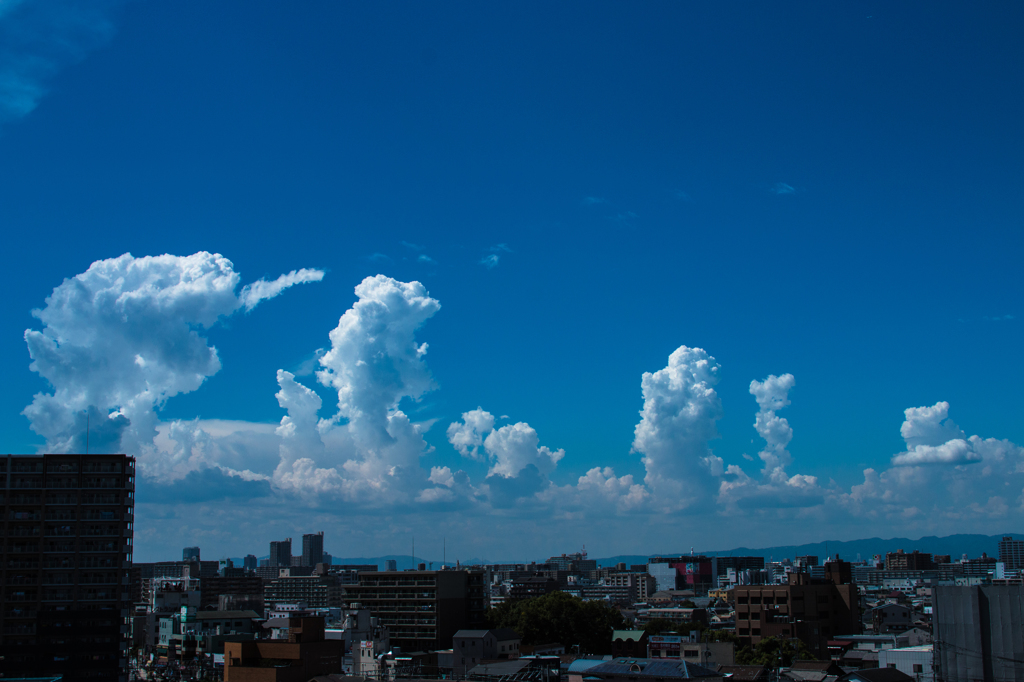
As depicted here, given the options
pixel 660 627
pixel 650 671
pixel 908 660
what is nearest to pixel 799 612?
pixel 660 627

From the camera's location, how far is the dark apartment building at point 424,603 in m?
116

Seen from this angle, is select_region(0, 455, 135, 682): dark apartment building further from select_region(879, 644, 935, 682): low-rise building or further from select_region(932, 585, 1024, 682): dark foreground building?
select_region(932, 585, 1024, 682): dark foreground building

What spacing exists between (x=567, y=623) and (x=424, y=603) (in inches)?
961

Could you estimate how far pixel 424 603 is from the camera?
117750mm

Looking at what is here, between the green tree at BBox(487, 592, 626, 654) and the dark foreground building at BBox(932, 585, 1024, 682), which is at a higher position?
the dark foreground building at BBox(932, 585, 1024, 682)

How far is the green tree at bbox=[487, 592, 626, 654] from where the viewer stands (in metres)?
102

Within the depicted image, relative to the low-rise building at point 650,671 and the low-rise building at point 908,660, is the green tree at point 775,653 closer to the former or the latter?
the low-rise building at point 908,660

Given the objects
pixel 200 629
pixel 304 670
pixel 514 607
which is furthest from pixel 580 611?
pixel 200 629

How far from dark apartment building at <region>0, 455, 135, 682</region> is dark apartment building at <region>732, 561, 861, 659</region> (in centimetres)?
6962

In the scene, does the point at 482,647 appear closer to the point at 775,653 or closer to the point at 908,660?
the point at 775,653

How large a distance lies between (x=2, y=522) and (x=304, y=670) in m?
34.8

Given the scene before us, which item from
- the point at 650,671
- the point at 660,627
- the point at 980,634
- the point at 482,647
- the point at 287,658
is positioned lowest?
the point at 660,627

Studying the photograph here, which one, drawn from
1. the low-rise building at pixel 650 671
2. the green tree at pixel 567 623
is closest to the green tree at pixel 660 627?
the green tree at pixel 567 623

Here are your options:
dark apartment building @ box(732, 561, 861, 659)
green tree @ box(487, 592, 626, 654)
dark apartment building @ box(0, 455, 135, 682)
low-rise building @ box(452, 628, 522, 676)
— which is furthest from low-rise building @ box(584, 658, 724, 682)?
dark apartment building @ box(0, 455, 135, 682)
